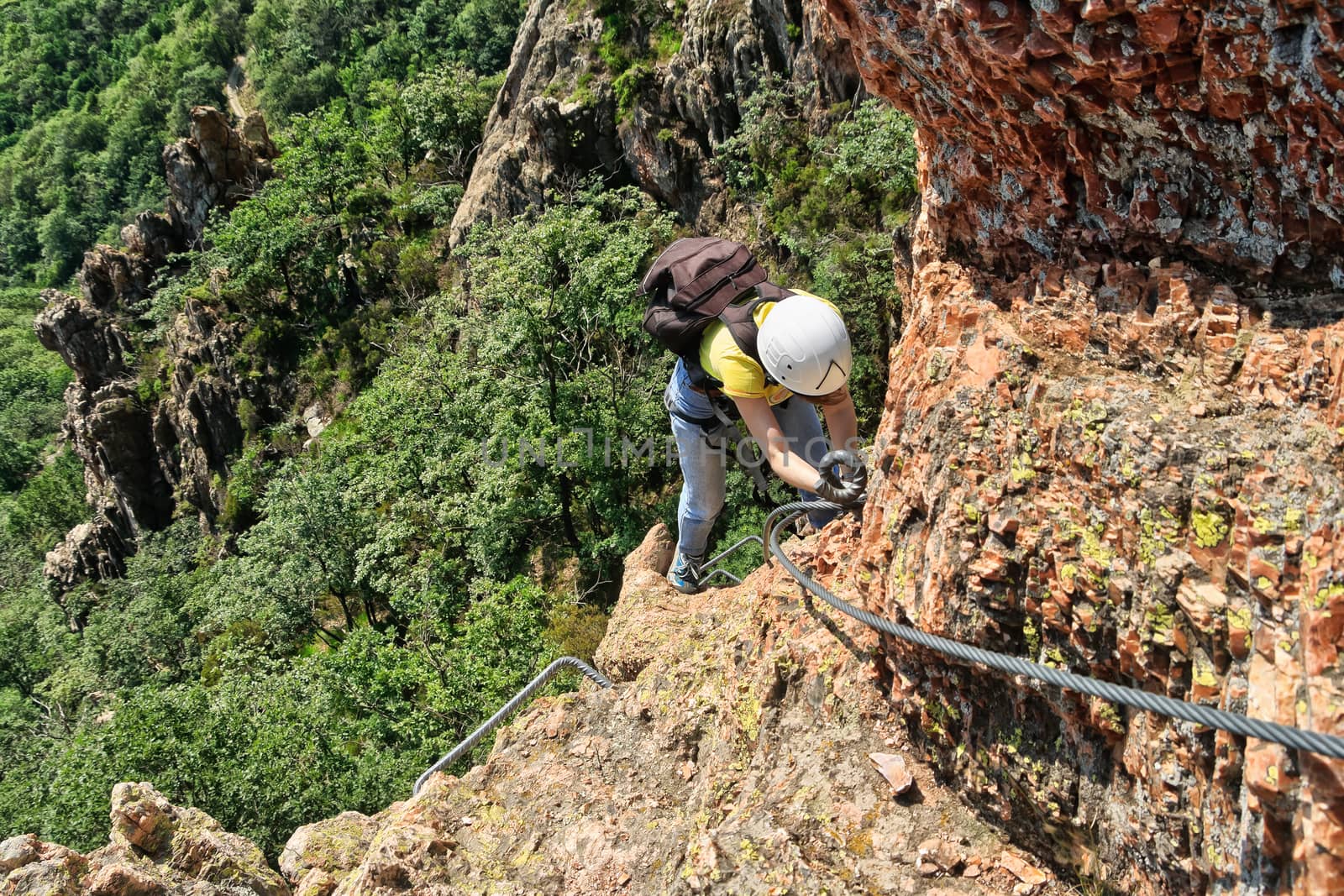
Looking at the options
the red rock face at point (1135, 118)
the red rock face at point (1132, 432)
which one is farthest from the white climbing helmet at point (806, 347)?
the red rock face at point (1135, 118)

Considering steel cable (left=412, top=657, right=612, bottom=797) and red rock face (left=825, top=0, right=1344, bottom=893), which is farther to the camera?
steel cable (left=412, top=657, right=612, bottom=797)

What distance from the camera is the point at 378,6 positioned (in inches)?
3004

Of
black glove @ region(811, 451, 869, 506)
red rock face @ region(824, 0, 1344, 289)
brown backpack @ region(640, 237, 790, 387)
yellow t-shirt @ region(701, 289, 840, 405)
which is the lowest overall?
black glove @ region(811, 451, 869, 506)

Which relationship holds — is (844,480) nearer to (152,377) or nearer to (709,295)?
(709,295)

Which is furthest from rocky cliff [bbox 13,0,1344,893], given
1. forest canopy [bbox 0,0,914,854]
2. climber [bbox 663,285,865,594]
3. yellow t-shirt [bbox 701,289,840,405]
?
forest canopy [bbox 0,0,914,854]

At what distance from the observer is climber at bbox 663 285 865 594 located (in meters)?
5.29

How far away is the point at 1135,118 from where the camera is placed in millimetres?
3279

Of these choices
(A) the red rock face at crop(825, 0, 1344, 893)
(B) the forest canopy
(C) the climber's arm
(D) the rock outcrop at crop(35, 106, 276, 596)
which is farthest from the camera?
(D) the rock outcrop at crop(35, 106, 276, 596)

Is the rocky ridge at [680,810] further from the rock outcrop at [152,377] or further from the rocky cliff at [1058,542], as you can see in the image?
the rock outcrop at [152,377]

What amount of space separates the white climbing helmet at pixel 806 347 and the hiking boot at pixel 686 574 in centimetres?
328

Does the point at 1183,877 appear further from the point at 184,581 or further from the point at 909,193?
the point at 184,581

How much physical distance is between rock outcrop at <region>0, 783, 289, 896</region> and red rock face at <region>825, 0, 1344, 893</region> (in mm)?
4978

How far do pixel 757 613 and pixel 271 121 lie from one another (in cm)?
8380

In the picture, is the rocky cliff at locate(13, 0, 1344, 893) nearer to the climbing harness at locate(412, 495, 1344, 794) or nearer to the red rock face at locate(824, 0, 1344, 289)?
the red rock face at locate(824, 0, 1344, 289)
